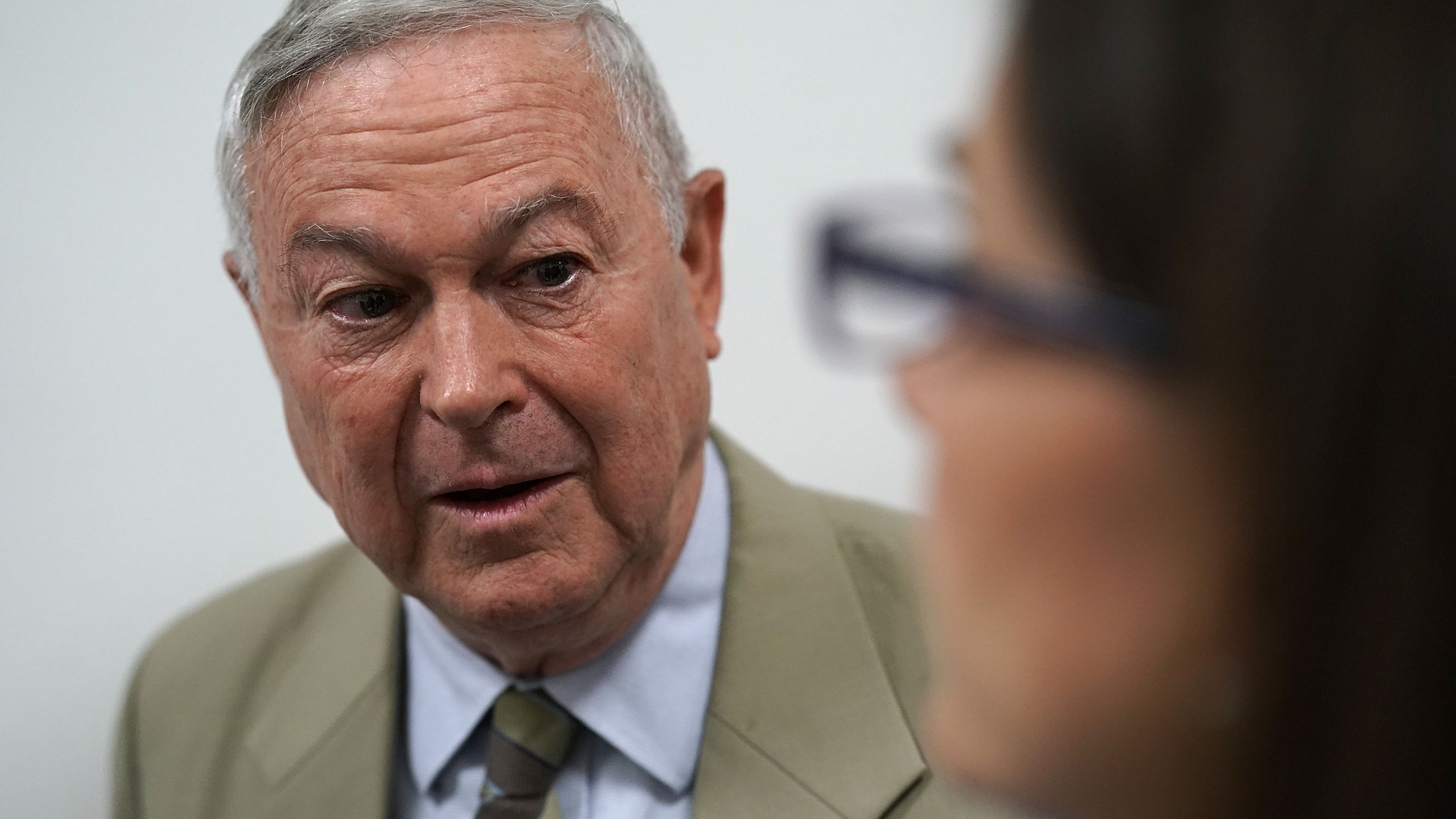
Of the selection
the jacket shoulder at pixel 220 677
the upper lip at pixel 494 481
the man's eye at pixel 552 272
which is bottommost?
the jacket shoulder at pixel 220 677

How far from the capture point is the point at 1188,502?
488 mm

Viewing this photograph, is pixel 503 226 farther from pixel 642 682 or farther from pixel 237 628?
pixel 237 628

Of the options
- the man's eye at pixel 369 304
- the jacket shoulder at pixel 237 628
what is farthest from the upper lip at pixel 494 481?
the jacket shoulder at pixel 237 628

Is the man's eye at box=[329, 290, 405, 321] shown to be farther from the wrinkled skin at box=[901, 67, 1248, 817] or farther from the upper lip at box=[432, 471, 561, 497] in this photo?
the wrinkled skin at box=[901, 67, 1248, 817]

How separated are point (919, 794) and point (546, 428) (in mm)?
531

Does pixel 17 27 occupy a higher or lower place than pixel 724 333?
higher

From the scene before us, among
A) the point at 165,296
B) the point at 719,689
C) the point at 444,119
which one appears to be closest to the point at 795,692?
the point at 719,689

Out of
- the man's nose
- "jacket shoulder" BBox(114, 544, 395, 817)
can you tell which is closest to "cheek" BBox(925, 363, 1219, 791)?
the man's nose

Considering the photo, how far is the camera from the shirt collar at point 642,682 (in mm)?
1272

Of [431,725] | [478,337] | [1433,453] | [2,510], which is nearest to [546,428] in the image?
[478,337]

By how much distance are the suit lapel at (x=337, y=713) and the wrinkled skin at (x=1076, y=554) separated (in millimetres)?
970

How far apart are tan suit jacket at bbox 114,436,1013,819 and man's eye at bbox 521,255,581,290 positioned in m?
0.37

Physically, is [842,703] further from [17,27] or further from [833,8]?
[17,27]

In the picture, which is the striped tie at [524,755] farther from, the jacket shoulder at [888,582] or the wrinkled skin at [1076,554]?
the wrinkled skin at [1076,554]
